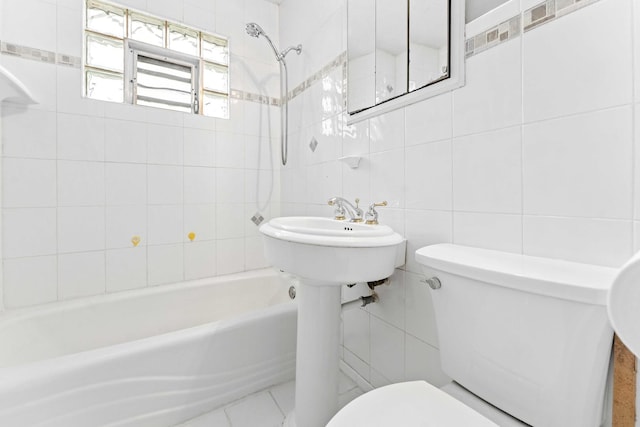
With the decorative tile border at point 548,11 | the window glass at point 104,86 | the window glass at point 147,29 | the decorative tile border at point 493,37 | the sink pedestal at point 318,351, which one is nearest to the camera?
the decorative tile border at point 548,11

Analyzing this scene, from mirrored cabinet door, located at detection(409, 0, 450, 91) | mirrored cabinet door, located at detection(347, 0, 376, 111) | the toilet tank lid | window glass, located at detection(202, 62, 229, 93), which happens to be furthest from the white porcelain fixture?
window glass, located at detection(202, 62, 229, 93)

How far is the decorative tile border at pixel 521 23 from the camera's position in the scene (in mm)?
688

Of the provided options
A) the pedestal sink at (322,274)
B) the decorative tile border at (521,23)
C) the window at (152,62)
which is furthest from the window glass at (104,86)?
the decorative tile border at (521,23)

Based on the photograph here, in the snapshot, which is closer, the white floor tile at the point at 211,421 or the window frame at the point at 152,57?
the white floor tile at the point at 211,421

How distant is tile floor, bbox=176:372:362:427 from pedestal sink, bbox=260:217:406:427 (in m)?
0.11

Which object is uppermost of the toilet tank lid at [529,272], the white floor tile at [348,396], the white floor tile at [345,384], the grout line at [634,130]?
the grout line at [634,130]

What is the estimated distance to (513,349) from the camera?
25.2 inches

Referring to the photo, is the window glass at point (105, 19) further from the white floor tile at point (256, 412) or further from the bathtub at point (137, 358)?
the white floor tile at point (256, 412)

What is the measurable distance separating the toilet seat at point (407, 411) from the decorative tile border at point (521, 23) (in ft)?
3.22

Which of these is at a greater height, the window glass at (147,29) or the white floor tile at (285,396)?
the window glass at (147,29)

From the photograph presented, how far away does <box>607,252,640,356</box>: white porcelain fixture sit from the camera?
31cm

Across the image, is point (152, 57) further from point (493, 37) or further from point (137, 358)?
point (493, 37)

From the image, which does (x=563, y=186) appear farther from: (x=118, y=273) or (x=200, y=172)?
(x=118, y=273)

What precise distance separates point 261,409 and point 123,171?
57.9 inches
